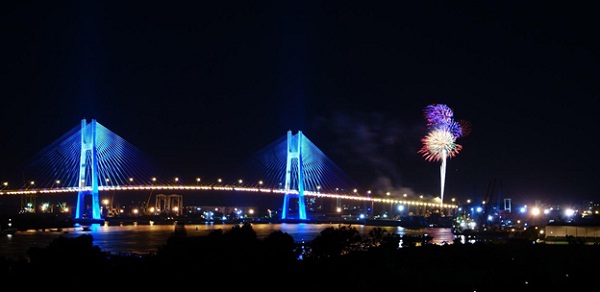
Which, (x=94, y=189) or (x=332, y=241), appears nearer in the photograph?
(x=332, y=241)

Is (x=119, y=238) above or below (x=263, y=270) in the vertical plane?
below

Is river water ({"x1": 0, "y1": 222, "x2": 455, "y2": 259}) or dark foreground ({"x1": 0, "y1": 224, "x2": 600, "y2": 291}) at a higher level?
dark foreground ({"x1": 0, "y1": 224, "x2": 600, "y2": 291})

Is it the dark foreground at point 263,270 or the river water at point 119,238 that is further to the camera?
the river water at point 119,238

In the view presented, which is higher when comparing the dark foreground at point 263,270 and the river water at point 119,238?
the dark foreground at point 263,270

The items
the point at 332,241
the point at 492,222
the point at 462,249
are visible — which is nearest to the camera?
the point at 332,241

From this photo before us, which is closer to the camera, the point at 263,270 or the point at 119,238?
the point at 263,270

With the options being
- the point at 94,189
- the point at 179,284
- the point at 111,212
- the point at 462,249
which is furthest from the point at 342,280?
the point at 111,212

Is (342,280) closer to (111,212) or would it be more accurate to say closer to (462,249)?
(462,249)

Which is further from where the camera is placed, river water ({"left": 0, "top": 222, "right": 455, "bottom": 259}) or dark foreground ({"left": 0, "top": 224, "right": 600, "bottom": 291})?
river water ({"left": 0, "top": 222, "right": 455, "bottom": 259})
